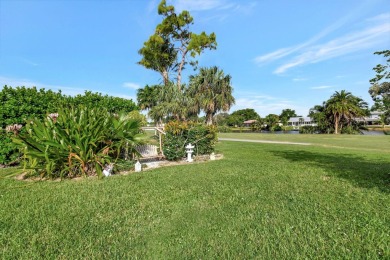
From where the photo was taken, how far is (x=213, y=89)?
32531mm

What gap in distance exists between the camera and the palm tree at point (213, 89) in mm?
32094

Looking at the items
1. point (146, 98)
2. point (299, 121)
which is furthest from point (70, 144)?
point (299, 121)

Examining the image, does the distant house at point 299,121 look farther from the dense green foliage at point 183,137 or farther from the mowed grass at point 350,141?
the dense green foliage at point 183,137

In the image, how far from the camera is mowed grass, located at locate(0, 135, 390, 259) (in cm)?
261

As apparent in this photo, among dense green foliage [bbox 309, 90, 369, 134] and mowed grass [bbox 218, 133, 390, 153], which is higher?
dense green foliage [bbox 309, 90, 369, 134]

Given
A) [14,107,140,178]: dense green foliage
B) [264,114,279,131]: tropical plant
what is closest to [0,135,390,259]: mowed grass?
[14,107,140,178]: dense green foliage

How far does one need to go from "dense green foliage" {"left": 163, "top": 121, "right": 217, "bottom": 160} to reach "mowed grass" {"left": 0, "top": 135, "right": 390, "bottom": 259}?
3621 millimetres

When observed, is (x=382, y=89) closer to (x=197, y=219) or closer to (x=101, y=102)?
(x=197, y=219)

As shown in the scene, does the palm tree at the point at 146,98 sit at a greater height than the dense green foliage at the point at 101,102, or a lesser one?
greater

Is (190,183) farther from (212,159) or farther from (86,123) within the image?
(212,159)

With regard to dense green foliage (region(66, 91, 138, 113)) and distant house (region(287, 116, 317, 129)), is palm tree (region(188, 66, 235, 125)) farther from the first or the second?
distant house (region(287, 116, 317, 129))

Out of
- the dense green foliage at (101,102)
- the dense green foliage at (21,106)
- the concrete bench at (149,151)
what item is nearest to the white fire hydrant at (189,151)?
the concrete bench at (149,151)

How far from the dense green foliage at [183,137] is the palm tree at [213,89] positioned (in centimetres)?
2150

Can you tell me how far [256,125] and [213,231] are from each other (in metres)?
72.5
